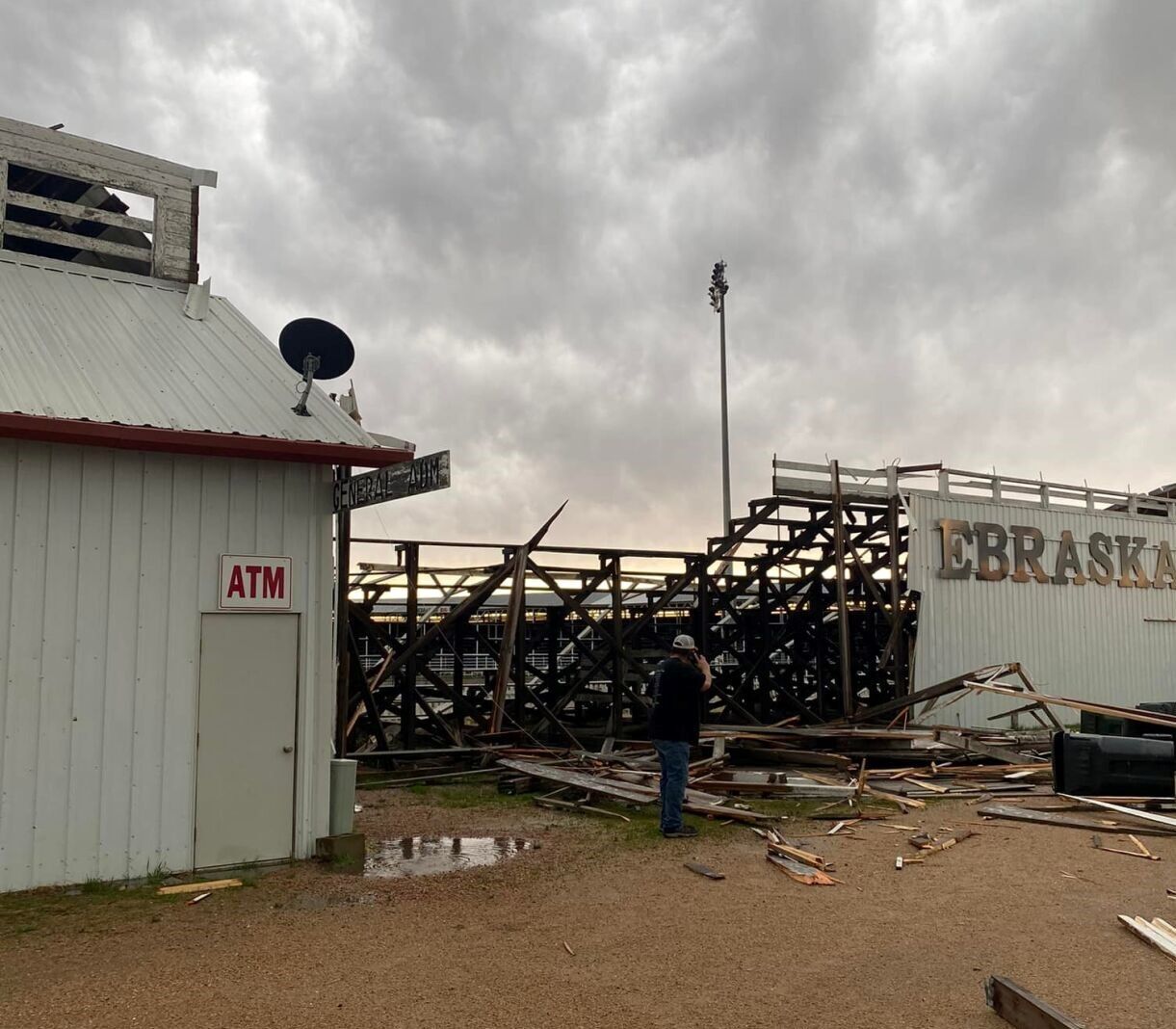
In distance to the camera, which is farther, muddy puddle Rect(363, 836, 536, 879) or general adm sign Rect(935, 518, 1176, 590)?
general adm sign Rect(935, 518, 1176, 590)

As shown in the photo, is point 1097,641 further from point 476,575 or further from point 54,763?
point 54,763

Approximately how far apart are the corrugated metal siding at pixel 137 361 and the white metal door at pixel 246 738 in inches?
65.5

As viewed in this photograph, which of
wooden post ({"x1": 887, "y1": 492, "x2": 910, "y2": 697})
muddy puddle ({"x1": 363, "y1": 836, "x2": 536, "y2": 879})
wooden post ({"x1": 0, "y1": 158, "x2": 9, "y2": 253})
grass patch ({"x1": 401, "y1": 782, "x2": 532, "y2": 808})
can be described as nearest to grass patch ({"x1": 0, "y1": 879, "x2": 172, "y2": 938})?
muddy puddle ({"x1": 363, "y1": 836, "x2": 536, "y2": 879})

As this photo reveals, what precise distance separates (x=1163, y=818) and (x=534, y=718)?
9.15 meters

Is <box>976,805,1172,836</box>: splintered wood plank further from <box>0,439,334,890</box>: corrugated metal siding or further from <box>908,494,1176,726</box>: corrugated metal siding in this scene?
<box>908,494,1176,726</box>: corrugated metal siding

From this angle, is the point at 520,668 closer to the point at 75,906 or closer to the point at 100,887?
the point at 100,887

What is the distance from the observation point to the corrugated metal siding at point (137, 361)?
734 cm

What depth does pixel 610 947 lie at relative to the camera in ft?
19.4

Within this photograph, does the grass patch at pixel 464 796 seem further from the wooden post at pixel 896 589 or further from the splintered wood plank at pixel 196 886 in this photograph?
the wooden post at pixel 896 589

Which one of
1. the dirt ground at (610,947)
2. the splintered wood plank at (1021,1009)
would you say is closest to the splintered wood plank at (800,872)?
A: the dirt ground at (610,947)

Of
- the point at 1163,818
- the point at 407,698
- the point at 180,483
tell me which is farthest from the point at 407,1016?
the point at 407,698

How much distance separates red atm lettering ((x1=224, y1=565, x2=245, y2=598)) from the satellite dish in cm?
198

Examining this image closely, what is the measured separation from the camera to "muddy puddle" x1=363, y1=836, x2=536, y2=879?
7844 millimetres

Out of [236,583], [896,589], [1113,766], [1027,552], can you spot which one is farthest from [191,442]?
[1027,552]
